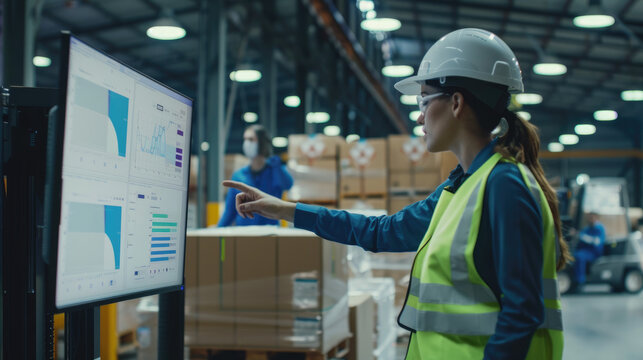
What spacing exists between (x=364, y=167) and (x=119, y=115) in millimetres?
7361

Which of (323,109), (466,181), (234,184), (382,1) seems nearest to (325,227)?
(234,184)

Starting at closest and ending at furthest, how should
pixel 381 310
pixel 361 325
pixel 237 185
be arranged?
pixel 237 185, pixel 361 325, pixel 381 310

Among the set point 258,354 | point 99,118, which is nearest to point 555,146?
point 258,354

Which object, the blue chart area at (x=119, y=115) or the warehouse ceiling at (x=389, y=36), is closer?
the blue chart area at (x=119, y=115)

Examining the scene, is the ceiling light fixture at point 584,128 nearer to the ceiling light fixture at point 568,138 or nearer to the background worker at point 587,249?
the ceiling light fixture at point 568,138

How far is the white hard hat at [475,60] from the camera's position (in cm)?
187

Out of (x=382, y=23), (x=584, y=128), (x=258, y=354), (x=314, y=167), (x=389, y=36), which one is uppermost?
(x=389, y=36)

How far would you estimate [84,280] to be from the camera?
1.56 meters

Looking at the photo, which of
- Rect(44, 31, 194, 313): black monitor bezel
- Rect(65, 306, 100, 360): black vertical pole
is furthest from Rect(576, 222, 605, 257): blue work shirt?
Rect(44, 31, 194, 313): black monitor bezel

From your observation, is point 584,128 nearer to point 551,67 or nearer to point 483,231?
point 551,67

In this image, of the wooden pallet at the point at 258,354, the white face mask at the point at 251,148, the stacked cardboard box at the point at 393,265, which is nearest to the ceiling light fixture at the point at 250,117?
the stacked cardboard box at the point at 393,265

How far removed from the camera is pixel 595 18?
9.43 meters

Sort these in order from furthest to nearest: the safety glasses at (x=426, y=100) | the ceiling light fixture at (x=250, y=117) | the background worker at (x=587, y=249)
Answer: the ceiling light fixture at (x=250, y=117)
the background worker at (x=587, y=249)
the safety glasses at (x=426, y=100)

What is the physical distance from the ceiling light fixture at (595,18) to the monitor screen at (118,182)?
8.65m
